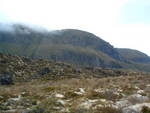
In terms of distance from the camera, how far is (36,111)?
15.7 meters

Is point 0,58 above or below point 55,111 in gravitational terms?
above

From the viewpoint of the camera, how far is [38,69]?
147250 mm

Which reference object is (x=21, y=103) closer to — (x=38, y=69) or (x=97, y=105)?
(x=97, y=105)

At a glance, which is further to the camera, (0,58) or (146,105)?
(0,58)

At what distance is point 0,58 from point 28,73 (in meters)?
24.3

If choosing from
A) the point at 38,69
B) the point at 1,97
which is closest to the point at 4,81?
the point at 1,97

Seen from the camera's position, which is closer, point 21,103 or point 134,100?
point 134,100

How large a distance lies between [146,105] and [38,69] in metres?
134

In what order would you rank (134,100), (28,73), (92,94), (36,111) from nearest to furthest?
1. (36,111)
2. (134,100)
3. (92,94)
4. (28,73)

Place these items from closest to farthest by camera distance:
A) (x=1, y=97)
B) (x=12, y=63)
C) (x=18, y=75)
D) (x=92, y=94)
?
(x=92, y=94) < (x=1, y=97) < (x=18, y=75) < (x=12, y=63)

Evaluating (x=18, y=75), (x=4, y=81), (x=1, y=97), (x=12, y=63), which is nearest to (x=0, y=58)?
(x=12, y=63)

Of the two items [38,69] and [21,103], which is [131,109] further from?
[38,69]

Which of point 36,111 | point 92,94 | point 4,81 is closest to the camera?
point 36,111

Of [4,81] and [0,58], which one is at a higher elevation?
[0,58]
